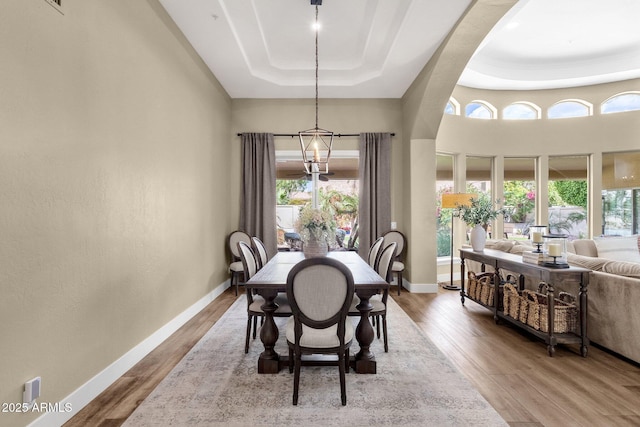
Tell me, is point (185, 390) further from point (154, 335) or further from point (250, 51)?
point (250, 51)

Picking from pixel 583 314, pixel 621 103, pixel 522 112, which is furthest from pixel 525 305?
pixel 621 103

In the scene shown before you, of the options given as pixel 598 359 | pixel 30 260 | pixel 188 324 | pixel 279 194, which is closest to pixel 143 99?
pixel 30 260

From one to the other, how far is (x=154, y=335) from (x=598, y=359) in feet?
12.5

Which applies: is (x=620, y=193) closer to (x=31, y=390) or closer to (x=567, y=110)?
(x=567, y=110)

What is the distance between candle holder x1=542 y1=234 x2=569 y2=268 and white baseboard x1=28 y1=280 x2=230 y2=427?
141 inches

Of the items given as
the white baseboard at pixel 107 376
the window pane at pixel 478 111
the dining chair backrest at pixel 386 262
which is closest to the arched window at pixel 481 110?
the window pane at pixel 478 111

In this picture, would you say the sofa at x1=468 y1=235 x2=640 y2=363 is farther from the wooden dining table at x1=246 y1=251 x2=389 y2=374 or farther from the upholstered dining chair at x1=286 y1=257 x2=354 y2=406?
the upholstered dining chair at x1=286 y1=257 x2=354 y2=406

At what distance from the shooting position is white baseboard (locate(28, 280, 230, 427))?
5.79ft

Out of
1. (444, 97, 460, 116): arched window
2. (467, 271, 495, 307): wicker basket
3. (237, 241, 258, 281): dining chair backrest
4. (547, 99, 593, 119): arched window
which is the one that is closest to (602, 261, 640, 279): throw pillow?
(467, 271, 495, 307): wicker basket

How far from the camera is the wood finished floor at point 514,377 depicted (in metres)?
1.89

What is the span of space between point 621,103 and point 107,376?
8.64 metres

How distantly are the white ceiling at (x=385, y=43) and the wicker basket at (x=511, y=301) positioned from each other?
112 inches

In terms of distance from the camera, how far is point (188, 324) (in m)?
3.47

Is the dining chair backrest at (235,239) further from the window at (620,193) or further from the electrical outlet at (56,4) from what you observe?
the window at (620,193)
